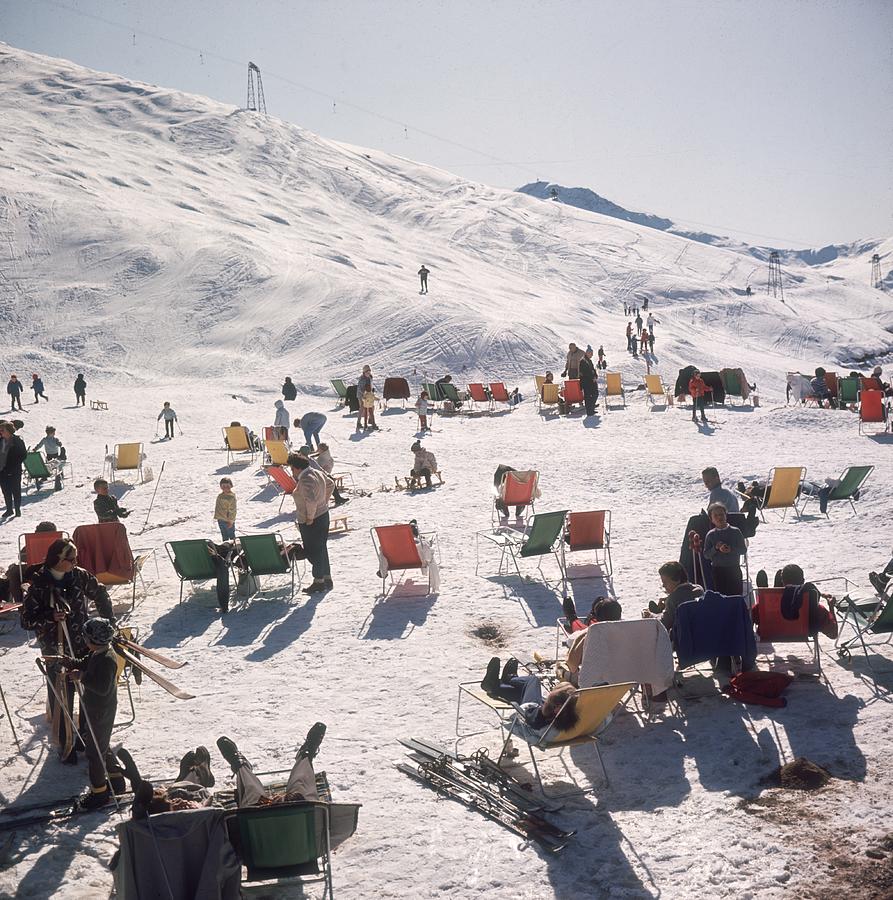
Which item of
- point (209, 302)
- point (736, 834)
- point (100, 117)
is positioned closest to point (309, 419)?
point (736, 834)

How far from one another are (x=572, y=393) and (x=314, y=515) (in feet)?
44.0

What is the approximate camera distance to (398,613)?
30.6 feet

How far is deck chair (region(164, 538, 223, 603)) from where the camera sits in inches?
381

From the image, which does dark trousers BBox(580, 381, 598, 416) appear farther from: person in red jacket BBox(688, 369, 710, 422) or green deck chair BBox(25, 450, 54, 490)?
green deck chair BBox(25, 450, 54, 490)

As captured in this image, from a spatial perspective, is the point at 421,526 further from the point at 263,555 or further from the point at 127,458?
the point at 127,458

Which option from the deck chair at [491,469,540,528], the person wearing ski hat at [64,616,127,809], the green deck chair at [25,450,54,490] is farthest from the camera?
the green deck chair at [25,450,54,490]

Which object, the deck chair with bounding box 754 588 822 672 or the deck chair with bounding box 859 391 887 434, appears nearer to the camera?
the deck chair with bounding box 754 588 822 672

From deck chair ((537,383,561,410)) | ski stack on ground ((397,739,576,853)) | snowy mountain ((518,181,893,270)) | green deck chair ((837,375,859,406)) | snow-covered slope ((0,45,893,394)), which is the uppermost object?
snowy mountain ((518,181,893,270))


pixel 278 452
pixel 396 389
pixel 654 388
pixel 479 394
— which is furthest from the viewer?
pixel 396 389

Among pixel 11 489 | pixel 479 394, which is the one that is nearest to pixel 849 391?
pixel 479 394

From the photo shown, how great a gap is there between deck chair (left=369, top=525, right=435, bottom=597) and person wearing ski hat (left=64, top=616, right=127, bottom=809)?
4383mm

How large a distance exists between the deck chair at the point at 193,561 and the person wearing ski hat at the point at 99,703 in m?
3.86

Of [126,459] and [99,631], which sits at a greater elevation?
[126,459]

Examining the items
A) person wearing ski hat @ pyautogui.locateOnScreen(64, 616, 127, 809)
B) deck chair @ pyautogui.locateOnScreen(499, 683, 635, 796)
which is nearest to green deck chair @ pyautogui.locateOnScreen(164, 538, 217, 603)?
person wearing ski hat @ pyautogui.locateOnScreen(64, 616, 127, 809)
